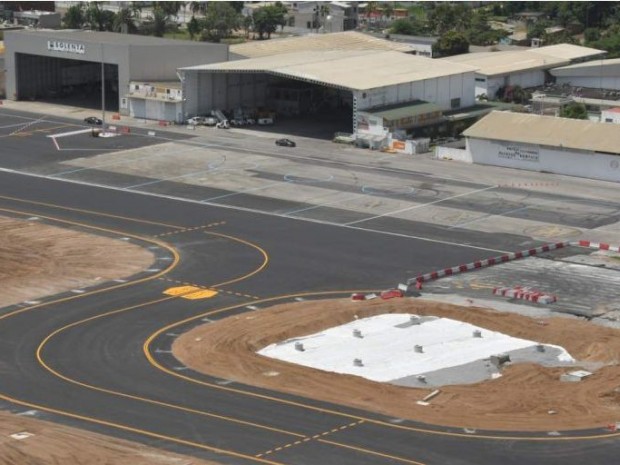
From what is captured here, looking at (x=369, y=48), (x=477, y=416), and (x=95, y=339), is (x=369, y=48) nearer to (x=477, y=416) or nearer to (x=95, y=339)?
(x=95, y=339)

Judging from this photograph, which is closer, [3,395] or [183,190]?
[3,395]

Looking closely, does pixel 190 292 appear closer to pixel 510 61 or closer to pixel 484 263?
pixel 484 263

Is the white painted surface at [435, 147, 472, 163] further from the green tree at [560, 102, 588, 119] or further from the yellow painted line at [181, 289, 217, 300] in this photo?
the yellow painted line at [181, 289, 217, 300]

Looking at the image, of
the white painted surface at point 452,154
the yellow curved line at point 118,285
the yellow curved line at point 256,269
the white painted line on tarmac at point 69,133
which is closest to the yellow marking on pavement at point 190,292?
the yellow curved line at point 256,269

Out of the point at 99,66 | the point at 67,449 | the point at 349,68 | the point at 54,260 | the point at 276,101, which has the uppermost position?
the point at 349,68

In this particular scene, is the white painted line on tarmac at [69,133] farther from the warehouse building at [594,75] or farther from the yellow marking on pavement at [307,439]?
the yellow marking on pavement at [307,439]

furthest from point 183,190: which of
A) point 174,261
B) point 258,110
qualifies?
point 258,110

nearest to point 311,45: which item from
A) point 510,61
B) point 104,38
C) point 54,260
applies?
point 510,61
